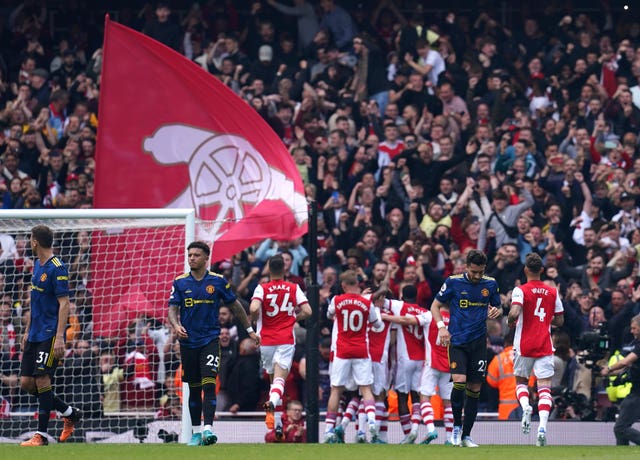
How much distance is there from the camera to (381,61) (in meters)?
23.9

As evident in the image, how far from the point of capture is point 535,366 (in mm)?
15172

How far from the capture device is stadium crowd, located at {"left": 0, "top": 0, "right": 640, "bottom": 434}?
18.0 metres

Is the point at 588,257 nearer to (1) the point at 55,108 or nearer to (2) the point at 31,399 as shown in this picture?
(2) the point at 31,399

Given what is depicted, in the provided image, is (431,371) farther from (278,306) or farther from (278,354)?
(278,306)

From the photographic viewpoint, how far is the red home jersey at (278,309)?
1570 centimetres

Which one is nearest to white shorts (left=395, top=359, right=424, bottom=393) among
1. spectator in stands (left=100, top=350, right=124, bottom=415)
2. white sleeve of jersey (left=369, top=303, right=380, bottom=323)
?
white sleeve of jersey (left=369, top=303, right=380, bottom=323)

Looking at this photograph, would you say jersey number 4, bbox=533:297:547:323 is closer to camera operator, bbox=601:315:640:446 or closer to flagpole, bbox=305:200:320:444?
camera operator, bbox=601:315:640:446

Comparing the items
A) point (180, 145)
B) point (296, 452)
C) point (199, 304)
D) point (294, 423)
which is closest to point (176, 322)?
point (199, 304)

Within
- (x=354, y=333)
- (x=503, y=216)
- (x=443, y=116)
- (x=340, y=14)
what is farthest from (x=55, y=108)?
(x=354, y=333)

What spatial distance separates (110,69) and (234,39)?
646 centimetres

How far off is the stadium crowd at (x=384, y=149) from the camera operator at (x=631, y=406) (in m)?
0.85

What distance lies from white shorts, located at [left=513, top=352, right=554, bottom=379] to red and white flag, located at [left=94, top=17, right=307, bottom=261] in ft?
12.7

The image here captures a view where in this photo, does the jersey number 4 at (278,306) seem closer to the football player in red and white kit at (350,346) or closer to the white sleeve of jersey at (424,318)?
the football player in red and white kit at (350,346)

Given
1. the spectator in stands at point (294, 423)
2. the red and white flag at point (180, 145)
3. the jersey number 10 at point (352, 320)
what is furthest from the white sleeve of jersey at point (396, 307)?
the red and white flag at point (180, 145)
